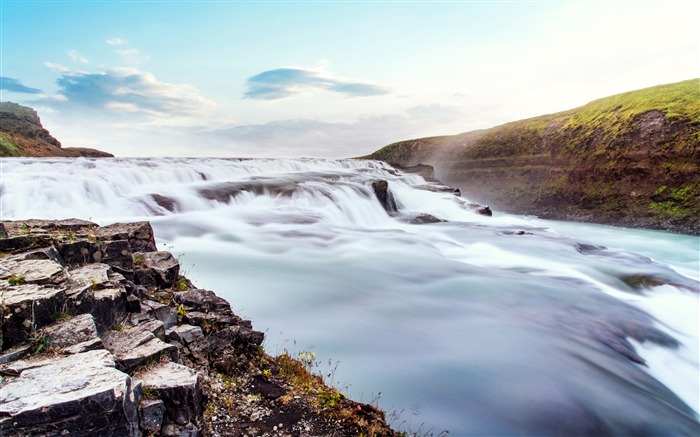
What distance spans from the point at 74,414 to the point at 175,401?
0.85m

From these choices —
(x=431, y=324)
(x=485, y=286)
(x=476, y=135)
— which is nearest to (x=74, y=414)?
(x=431, y=324)

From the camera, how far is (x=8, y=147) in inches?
1531

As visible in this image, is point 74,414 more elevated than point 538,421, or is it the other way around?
point 74,414

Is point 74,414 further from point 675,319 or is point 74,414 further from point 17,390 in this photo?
point 675,319

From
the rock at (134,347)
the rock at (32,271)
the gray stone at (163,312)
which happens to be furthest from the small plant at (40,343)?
the gray stone at (163,312)

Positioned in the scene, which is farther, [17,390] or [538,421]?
[538,421]

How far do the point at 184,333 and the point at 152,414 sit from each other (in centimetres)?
177

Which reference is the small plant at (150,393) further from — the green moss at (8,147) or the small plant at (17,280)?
the green moss at (8,147)

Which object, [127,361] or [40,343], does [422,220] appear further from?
[40,343]

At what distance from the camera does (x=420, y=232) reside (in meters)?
19.2

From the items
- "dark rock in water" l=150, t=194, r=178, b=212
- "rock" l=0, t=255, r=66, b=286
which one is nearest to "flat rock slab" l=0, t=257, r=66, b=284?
"rock" l=0, t=255, r=66, b=286

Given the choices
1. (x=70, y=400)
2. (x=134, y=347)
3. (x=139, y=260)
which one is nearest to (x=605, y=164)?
(x=139, y=260)

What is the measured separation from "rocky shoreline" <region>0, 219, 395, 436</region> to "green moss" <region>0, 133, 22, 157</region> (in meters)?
42.1

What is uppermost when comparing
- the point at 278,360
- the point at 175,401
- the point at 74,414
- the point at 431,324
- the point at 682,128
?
the point at 682,128
